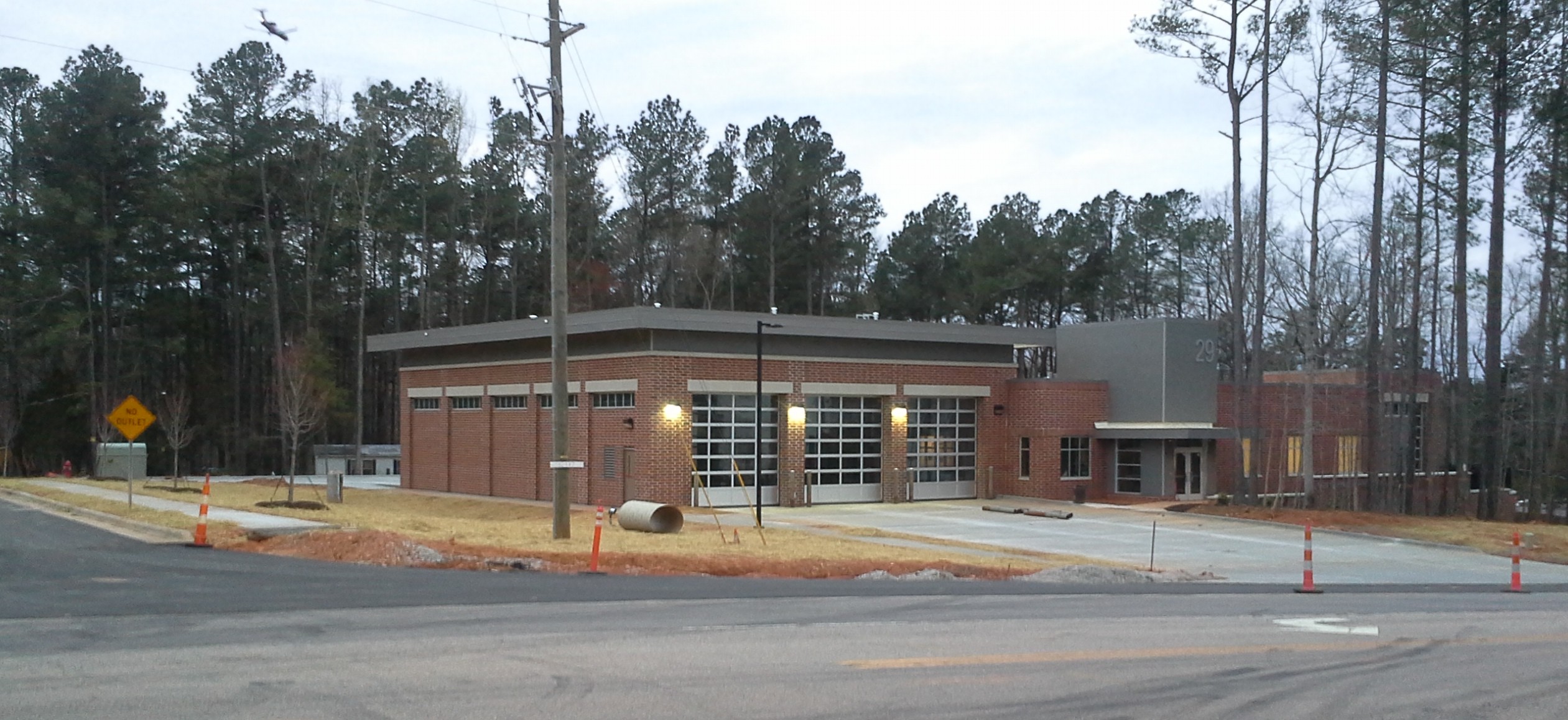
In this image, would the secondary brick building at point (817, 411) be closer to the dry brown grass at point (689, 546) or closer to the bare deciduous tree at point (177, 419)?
the dry brown grass at point (689, 546)

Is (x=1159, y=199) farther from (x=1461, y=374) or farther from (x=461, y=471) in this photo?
(x=461, y=471)

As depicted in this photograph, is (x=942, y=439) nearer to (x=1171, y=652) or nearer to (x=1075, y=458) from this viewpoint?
(x=1075, y=458)

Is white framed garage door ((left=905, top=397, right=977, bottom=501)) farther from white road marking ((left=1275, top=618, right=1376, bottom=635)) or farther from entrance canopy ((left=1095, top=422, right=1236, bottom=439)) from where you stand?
white road marking ((left=1275, top=618, right=1376, bottom=635))

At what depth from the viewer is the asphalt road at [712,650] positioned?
29.0ft

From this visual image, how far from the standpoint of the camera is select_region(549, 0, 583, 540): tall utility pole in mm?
23078

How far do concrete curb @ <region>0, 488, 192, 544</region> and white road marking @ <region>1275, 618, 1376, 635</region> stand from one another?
15789 millimetres

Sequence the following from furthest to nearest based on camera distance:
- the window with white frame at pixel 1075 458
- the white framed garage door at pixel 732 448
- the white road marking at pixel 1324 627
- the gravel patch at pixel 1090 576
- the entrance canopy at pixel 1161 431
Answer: the window with white frame at pixel 1075 458, the entrance canopy at pixel 1161 431, the white framed garage door at pixel 732 448, the gravel patch at pixel 1090 576, the white road marking at pixel 1324 627

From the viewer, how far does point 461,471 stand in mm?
44438

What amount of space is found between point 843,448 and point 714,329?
6.29 m

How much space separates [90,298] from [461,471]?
27.2m

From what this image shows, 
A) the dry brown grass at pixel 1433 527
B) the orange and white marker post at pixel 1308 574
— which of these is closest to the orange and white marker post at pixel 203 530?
the orange and white marker post at pixel 1308 574

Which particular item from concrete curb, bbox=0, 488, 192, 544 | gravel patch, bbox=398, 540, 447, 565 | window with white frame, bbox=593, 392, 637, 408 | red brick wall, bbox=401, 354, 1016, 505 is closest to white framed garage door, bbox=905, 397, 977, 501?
red brick wall, bbox=401, 354, 1016, 505

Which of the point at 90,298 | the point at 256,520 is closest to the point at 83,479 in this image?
Answer: the point at 90,298

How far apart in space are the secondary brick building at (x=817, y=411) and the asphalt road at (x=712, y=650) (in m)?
20.1
